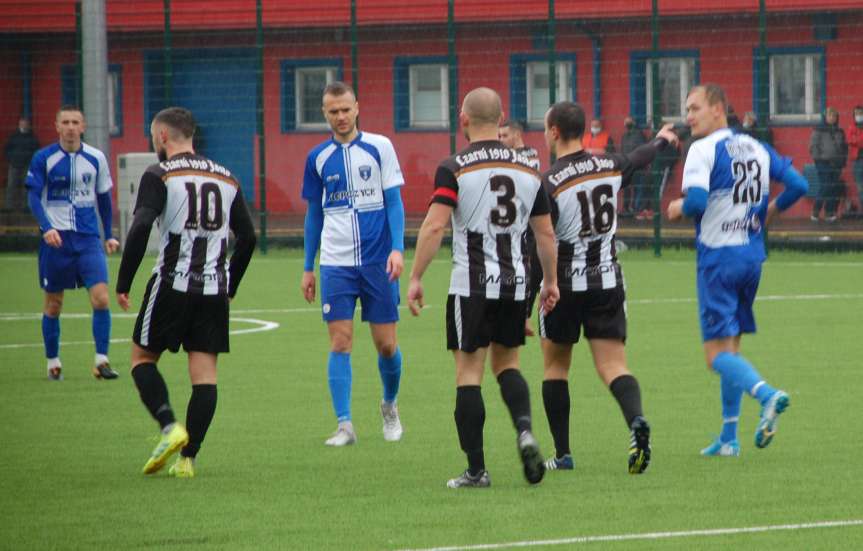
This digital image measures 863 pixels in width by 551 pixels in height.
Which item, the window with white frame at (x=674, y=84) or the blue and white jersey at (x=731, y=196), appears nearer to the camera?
the blue and white jersey at (x=731, y=196)

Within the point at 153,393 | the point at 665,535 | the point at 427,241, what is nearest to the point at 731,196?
the point at 427,241

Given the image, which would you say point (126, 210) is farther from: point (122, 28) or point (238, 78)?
point (238, 78)

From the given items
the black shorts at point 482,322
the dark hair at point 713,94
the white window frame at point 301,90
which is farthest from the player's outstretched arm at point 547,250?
the white window frame at point 301,90

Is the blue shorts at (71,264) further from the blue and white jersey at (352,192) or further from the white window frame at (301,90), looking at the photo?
the white window frame at (301,90)

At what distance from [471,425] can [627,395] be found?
0.83 meters

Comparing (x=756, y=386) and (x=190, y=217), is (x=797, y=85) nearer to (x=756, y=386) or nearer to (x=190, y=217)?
(x=756, y=386)

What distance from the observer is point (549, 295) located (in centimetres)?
792

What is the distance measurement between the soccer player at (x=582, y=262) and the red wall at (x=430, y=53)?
1702 centimetres

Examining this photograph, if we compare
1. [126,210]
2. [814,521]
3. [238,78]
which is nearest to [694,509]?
[814,521]

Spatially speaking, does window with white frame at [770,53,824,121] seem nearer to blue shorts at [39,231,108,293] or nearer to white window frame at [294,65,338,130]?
white window frame at [294,65,338,130]

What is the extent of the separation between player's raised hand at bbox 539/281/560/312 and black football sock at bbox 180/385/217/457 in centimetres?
172

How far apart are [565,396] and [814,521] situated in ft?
5.85

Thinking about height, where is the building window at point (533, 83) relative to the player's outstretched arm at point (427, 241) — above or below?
above

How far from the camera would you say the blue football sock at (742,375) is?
8016 mm
